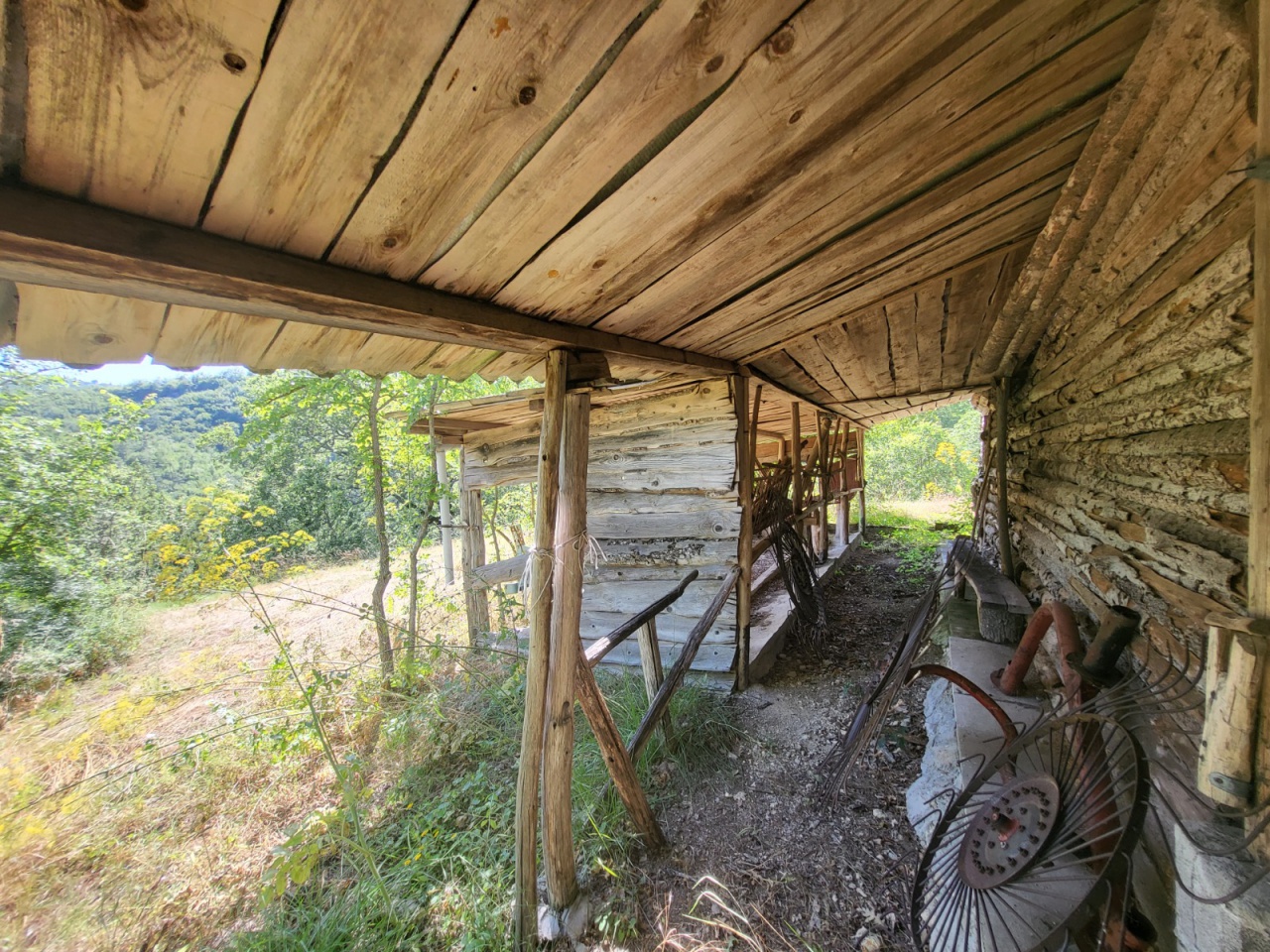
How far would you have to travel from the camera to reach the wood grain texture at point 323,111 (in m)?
0.59

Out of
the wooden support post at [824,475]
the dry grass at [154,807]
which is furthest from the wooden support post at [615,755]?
the wooden support post at [824,475]

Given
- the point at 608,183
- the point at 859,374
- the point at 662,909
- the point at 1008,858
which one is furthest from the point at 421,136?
the point at 859,374

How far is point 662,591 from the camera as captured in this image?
3.86 meters

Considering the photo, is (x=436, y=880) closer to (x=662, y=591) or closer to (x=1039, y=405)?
(x=662, y=591)

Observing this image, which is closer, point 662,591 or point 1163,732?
point 1163,732

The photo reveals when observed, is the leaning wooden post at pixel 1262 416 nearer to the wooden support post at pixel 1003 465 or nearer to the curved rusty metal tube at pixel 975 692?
the curved rusty metal tube at pixel 975 692

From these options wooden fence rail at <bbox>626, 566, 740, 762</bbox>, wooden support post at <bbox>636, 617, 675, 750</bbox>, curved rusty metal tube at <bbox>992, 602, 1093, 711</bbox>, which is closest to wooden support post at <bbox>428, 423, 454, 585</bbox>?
wooden support post at <bbox>636, 617, 675, 750</bbox>

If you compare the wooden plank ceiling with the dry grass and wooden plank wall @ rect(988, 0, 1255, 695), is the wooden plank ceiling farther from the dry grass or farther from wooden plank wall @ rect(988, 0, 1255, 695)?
the dry grass

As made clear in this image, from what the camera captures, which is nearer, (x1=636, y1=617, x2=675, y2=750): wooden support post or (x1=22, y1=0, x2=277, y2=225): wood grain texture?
(x1=22, y1=0, x2=277, y2=225): wood grain texture

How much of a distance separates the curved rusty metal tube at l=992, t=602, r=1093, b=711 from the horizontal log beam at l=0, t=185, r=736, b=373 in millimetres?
2270

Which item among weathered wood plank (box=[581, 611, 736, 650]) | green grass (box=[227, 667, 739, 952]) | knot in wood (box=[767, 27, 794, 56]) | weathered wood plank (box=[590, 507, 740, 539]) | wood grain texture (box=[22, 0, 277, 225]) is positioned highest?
knot in wood (box=[767, 27, 794, 56])

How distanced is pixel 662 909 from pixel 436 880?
1100 mm

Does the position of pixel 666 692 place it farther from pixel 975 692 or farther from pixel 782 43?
pixel 782 43

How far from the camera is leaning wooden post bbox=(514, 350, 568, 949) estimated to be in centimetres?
169
